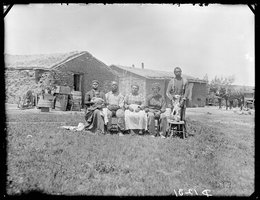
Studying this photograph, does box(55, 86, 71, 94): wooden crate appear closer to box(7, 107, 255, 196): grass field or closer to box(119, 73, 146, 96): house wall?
box(119, 73, 146, 96): house wall

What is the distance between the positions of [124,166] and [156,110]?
372 cm

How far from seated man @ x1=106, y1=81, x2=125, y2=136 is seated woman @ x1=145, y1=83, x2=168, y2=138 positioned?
2.74 feet

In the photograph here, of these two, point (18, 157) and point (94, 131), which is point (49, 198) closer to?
point (18, 157)

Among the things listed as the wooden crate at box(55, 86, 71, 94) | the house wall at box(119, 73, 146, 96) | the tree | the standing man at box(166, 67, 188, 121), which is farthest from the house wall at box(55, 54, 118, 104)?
the tree

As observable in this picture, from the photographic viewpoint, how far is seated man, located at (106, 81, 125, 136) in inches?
319

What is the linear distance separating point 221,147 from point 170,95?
90.7 inches

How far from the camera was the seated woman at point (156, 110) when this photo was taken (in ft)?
26.7

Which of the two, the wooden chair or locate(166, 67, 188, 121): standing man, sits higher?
locate(166, 67, 188, 121): standing man

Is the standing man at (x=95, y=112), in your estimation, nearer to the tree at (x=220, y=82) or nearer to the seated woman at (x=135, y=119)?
the seated woman at (x=135, y=119)

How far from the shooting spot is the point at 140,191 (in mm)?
4039

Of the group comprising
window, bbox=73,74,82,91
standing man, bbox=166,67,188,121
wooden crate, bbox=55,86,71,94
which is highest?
window, bbox=73,74,82,91

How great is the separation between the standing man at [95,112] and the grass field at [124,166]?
Result: 0.89m

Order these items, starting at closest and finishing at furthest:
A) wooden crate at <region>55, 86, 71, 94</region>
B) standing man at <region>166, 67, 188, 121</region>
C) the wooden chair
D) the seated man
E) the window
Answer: the wooden chair → the seated man → standing man at <region>166, 67, 188, 121</region> → wooden crate at <region>55, 86, 71, 94</region> → the window
